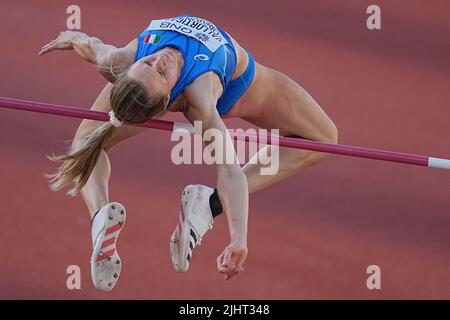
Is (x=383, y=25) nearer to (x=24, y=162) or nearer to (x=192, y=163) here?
(x=192, y=163)

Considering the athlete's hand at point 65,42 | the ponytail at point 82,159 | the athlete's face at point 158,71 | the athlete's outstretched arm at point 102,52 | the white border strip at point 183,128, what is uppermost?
the athlete's hand at point 65,42

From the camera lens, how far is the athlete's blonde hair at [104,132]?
2.21 m

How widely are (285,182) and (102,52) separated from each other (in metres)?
1.56

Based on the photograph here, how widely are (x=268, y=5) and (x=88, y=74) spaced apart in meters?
0.86

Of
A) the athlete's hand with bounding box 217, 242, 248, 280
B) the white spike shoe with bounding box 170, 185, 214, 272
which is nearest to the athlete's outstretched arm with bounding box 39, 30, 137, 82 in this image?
the white spike shoe with bounding box 170, 185, 214, 272

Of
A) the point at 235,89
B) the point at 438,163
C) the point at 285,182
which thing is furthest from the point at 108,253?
the point at 285,182

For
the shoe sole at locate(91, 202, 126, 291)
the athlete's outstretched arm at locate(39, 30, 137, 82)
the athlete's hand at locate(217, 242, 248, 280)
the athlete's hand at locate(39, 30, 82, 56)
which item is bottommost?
the athlete's hand at locate(217, 242, 248, 280)

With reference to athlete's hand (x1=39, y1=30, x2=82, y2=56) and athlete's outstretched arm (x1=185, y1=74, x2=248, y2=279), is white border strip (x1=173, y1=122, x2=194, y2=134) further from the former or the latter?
athlete's hand (x1=39, y1=30, x2=82, y2=56)

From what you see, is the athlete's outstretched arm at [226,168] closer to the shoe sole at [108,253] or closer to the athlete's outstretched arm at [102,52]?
the athlete's outstretched arm at [102,52]

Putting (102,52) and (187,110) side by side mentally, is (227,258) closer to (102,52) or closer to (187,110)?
(187,110)

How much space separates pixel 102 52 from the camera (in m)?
2.39

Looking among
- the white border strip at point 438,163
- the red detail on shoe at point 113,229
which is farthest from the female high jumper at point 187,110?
the white border strip at point 438,163

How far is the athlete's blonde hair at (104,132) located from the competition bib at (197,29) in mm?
234

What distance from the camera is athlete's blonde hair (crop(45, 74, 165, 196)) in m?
2.21
